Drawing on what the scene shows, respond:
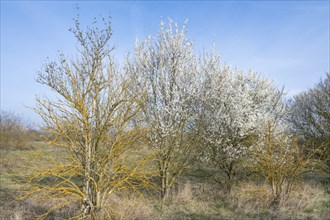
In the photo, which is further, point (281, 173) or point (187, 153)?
point (187, 153)

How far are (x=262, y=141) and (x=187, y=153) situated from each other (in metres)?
2.49

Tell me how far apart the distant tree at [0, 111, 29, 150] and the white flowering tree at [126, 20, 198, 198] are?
586 inches

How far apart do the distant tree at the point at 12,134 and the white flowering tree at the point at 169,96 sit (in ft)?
48.8

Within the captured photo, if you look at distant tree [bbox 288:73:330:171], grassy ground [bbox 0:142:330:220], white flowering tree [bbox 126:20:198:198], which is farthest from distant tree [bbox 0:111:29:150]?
distant tree [bbox 288:73:330:171]

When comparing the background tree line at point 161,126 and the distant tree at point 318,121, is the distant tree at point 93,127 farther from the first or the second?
the distant tree at point 318,121

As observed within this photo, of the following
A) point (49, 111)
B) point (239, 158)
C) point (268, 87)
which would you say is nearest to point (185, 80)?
point (239, 158)

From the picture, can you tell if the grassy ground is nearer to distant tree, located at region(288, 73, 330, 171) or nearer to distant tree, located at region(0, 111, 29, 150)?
distant tree, located at region(288, 73, 330, 171)

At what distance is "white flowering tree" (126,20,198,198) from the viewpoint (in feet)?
24.1

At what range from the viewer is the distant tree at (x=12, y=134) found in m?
18.0

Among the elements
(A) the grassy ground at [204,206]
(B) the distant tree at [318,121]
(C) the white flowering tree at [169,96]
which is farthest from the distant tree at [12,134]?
(B) the distant tree at [318,121]

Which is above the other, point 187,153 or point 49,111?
point 49,111

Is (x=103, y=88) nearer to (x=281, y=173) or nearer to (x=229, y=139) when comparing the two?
(x=229, y=139)

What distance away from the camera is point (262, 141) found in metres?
8.05

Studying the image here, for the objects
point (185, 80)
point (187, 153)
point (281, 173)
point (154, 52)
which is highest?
point (154, 52)
